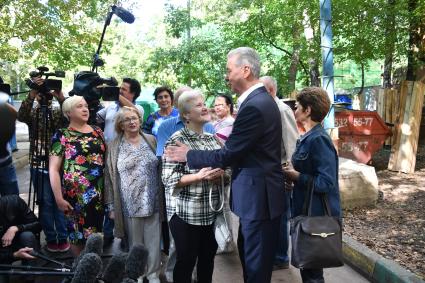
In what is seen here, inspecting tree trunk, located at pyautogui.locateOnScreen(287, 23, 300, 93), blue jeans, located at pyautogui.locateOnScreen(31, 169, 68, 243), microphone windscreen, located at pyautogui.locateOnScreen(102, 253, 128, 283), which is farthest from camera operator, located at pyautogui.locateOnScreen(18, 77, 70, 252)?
tree trunk, located at pyautogui.locateOnScreen(287, 23, 300, 93)

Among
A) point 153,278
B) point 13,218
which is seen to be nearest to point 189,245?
point 153,278

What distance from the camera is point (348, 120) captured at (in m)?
8.45

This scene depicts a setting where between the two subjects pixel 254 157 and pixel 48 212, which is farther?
pixel 48 212

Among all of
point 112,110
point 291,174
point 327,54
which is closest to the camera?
point 291,174

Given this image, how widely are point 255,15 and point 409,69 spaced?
12.7 ft

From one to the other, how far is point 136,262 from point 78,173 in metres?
1.14

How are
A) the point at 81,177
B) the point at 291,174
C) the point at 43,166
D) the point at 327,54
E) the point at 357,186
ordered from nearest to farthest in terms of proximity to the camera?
the point at 291,174
the point at 81,177
the point at 43,166
the point at 357,186
the point at 327,54

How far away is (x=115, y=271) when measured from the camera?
9.45 feet

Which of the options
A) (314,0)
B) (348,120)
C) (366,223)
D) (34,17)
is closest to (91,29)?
(34,17)

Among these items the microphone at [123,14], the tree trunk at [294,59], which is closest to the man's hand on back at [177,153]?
the microphone at [123,14]

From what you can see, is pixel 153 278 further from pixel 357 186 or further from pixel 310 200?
pixel 357 186

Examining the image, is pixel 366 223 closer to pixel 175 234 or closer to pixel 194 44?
pixel 175 234

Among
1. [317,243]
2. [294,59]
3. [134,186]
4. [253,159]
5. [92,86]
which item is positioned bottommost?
[317,243]

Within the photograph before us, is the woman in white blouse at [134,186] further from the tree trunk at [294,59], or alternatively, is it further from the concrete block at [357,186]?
the tree trunk at [294,59]
